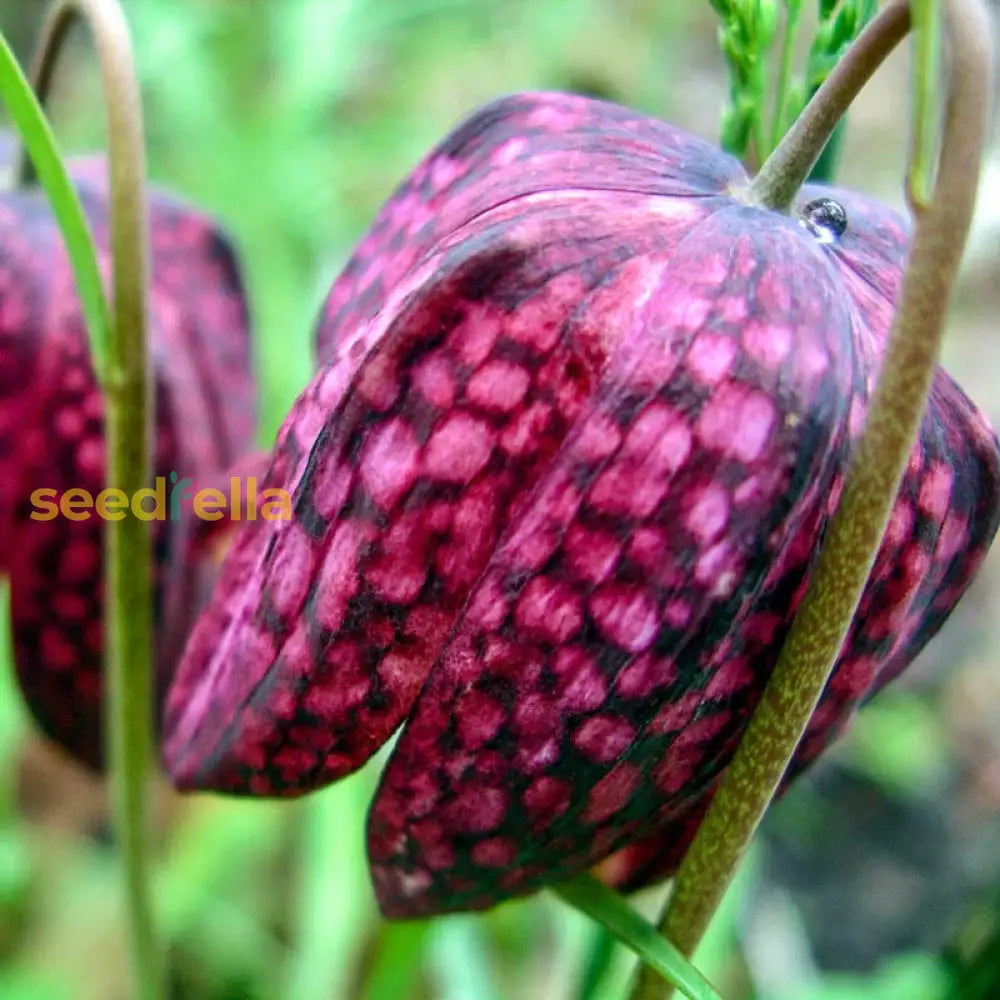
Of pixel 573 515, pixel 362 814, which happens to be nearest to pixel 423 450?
pixel 573 515

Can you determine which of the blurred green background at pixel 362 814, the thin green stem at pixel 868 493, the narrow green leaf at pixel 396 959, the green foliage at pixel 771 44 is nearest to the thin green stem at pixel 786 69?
the green foliage at pixel 771 44

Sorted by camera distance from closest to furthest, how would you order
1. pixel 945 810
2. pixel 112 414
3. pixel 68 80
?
pixel 112 414
pixel 945 810
pixel 68 80

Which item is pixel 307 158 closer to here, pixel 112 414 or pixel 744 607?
pixel 112 414

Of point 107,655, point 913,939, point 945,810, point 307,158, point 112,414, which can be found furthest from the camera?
point 307,158

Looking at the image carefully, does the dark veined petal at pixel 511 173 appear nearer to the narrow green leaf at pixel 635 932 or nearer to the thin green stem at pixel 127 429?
the thin green stem at pixel 127 429

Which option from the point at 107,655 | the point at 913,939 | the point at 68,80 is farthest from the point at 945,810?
the point at 68,80

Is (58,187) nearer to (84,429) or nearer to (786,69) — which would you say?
(84,429)
